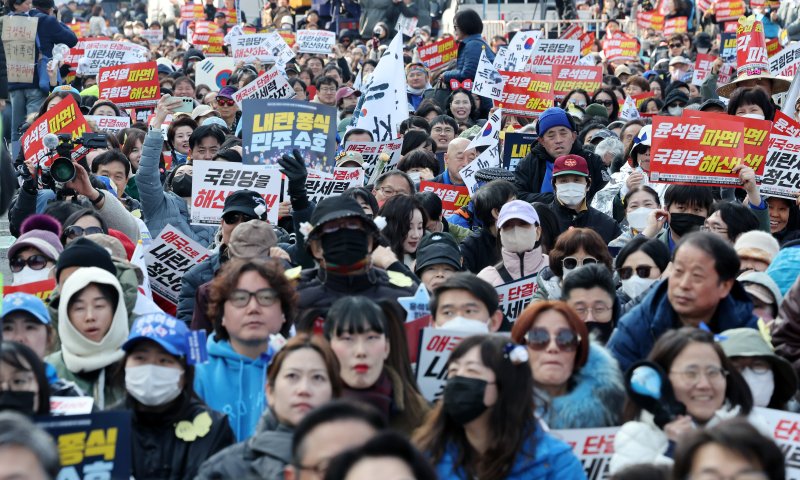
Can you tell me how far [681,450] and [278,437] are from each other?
1.46 metres

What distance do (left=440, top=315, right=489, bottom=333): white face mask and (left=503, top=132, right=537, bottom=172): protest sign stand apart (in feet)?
20.3

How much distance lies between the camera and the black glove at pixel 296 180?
28.1 feet

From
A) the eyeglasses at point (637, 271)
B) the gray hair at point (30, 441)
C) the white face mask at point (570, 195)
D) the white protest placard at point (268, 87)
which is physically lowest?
the gray hair at point (30, 441)

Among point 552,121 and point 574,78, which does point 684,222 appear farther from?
point 574,78

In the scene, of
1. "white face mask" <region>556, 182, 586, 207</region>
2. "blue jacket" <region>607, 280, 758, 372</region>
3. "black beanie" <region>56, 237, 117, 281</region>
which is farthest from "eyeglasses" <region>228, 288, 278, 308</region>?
"white face mask" <region>556, 182, 586, 207</region>

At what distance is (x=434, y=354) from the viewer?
20.0 ft

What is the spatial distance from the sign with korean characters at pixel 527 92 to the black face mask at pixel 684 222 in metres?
6.20

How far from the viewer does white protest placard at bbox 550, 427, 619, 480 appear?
563 centimetres

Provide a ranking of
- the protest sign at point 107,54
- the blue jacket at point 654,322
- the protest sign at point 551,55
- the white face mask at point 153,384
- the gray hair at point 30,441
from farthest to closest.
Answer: the protest sign at point 107,54 < the protest sign at point 551,55 < the blue jacket at point 654,322 < the white face mask at point 153,384 < the gray hair at point 30,441

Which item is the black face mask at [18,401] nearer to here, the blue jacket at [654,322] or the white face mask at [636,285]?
the blue jacket at [654,322]

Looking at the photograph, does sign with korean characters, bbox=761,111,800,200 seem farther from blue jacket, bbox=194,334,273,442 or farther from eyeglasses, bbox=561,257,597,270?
blue jacket, bbox=194,334,273,442

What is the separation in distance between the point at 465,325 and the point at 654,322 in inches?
32.9

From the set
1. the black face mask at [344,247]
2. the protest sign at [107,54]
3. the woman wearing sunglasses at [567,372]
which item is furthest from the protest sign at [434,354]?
the protest sign at [107,54]

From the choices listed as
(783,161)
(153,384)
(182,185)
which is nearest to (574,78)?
(182,185)
